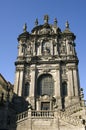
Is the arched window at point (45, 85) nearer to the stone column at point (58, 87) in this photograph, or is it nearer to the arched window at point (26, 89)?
the stone column at point (58, 87)

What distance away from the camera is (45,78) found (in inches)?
1283

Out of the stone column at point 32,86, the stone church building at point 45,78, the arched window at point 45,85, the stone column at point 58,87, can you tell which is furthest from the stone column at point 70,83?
the stone column at point 32,86

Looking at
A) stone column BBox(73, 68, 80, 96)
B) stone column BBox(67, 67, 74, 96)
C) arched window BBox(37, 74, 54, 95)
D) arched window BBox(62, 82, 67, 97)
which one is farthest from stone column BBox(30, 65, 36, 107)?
stone column BBox(73, 68, 80, 96)

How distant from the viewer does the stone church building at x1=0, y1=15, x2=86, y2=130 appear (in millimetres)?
25981

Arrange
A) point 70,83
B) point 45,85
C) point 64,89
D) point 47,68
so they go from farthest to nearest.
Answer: point 47,68 < point 45,85 < point 64,89 < point 70,83

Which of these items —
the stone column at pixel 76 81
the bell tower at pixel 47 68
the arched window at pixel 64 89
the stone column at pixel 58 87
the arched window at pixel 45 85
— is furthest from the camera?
the arched window at pixel 45 85

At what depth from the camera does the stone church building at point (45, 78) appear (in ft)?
85.2

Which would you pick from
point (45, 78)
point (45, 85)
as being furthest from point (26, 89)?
point (45, 78)

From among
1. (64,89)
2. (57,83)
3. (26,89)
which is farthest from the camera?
(26,89)

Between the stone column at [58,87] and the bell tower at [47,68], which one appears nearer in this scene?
the stone column at [58,87]

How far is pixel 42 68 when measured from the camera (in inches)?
1303

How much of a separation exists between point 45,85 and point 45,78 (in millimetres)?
1140

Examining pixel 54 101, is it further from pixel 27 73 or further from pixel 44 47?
pixel 44 47

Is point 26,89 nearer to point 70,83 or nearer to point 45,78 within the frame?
point 45,78
